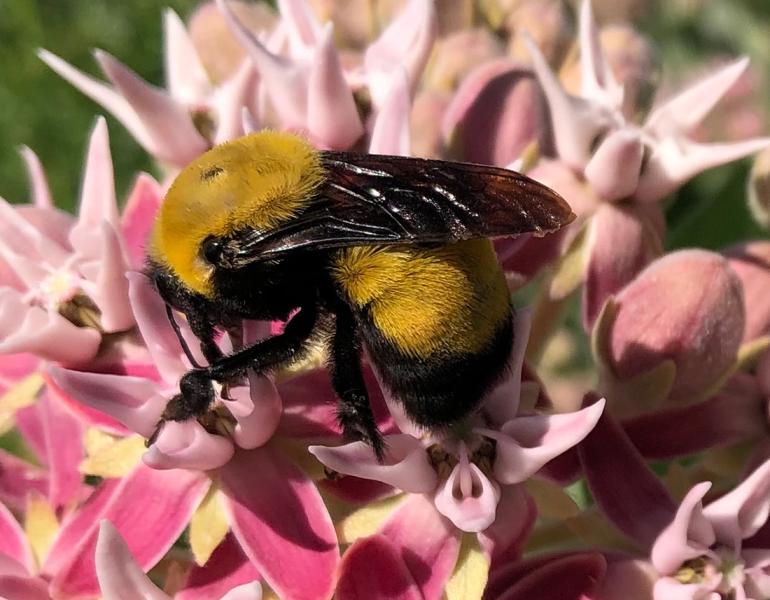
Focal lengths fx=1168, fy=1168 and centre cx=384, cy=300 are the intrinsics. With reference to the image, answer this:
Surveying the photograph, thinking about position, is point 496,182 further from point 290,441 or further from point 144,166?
point 144,166

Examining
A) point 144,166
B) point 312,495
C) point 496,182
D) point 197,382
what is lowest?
point 144,166

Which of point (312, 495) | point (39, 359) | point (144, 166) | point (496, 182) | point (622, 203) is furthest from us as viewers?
point (144, 166)

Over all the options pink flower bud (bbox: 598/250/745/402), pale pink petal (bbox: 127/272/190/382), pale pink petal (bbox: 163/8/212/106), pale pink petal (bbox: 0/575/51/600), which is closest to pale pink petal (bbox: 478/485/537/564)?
pink flower bud (bbox: 598/250/745/402)

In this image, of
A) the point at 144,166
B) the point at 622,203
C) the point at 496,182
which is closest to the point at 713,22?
the point at 144,166

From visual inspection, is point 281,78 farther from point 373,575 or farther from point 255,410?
point 373,575

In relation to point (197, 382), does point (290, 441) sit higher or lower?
lower

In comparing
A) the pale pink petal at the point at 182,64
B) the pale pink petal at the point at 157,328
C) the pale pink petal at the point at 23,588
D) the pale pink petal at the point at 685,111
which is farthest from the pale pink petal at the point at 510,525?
the pale pink petal at the point at 182,64
